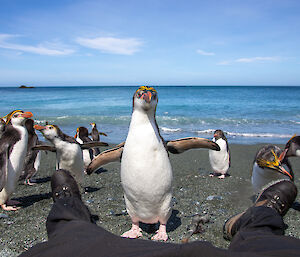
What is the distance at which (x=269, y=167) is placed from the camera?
468cm

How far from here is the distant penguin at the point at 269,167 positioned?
4684mm

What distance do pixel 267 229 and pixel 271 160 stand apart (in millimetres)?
3552

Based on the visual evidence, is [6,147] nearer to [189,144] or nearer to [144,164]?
[144,164]

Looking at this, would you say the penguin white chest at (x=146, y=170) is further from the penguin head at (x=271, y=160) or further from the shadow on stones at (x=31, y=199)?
the shadow on stones at (x=31, y=199)

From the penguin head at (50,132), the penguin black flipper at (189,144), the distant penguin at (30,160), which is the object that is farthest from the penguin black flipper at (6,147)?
the penguin black flipper at (189,144)

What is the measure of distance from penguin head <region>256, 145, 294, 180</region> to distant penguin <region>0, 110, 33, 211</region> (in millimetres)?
4238

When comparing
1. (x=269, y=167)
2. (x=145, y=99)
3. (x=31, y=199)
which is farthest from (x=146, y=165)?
(x=31, y=199)

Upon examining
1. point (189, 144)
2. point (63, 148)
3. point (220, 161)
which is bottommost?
point (220, 161)

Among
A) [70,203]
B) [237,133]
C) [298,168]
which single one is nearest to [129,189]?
[70,203]

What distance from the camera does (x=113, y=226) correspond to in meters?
3.91

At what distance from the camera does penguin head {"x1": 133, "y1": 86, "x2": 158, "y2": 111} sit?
3.08 meters

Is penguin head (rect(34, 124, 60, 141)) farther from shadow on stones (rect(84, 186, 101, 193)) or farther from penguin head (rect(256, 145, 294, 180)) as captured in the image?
penguin head (rect(256, 145, 294, 180))

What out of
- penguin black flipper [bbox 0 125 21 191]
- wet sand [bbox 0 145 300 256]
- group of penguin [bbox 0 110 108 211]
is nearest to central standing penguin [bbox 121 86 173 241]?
wet sand [bbox 0 145 300 256]

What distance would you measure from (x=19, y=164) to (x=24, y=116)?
894 millimetres
